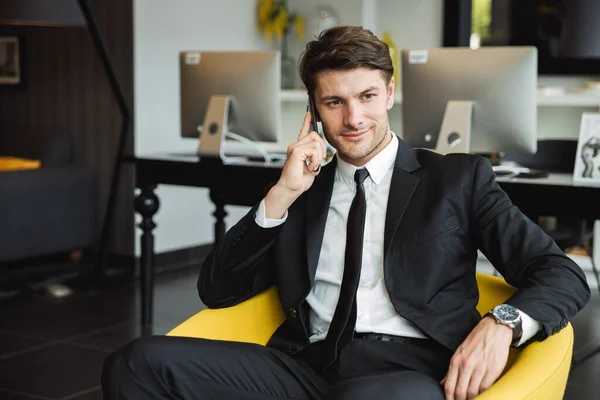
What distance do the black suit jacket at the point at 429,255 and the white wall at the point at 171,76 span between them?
3562 mm

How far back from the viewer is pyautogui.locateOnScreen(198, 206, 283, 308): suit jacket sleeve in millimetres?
2121

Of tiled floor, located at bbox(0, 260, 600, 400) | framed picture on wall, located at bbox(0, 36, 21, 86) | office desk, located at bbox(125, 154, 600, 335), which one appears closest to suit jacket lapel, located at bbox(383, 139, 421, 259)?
office desk, located at bbox(125, 154, 600, 335)

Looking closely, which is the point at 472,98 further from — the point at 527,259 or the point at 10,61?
the point at 10,61

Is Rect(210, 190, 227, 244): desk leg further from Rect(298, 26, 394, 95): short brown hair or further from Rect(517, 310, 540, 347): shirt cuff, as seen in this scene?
Rect(517, 310, 540, 347): shirt cuff

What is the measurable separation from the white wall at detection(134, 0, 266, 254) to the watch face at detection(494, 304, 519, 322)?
405 centimetres

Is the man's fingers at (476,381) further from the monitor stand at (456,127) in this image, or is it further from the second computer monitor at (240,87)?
the second computer monitor at (240,87)

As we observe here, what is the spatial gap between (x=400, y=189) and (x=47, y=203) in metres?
3.74

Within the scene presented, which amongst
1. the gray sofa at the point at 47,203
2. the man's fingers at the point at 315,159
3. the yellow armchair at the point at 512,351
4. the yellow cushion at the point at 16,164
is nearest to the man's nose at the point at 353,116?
the man's fingers at the point at 315,159

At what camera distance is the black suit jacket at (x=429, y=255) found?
193 cm

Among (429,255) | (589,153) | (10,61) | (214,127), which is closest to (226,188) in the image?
(214,127)

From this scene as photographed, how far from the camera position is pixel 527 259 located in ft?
6.39

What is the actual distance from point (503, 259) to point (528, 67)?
60.7 inches

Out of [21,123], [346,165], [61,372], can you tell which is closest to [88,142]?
[21,123]

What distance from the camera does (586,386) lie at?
3.42 meters
